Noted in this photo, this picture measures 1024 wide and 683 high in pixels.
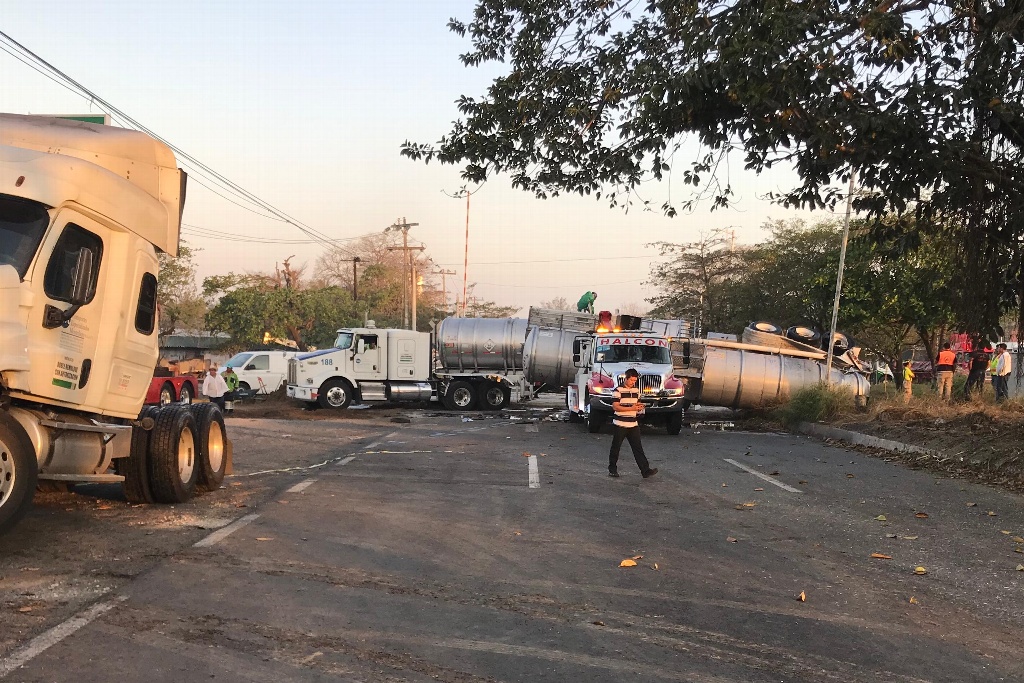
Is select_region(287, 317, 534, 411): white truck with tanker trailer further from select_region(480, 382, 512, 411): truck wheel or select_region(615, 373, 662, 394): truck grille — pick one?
select_region(615, 373, 662, 394): truck grille

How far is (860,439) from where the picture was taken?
19.2 meters

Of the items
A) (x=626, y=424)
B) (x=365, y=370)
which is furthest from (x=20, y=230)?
(x=365, y=370)

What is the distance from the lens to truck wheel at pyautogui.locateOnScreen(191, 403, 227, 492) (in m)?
10.4

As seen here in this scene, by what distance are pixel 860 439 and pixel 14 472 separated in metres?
16.6

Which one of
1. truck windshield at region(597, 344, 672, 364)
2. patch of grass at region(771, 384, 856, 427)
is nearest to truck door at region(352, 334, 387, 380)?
truck windshield at region(597, 344, 672, 364)

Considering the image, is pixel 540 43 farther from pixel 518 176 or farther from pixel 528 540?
pixel 528 540

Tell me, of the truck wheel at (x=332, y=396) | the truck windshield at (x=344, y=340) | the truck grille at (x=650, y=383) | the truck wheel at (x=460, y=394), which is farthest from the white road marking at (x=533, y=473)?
the truck windshield at (x=344, y=340)

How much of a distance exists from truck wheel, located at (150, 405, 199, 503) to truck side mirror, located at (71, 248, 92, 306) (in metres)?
1.99

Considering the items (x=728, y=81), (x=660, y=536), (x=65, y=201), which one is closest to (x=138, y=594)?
(x=65, y=201)

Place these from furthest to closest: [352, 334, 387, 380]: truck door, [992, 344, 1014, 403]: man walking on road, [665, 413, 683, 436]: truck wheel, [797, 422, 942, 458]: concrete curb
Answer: [352, 334, 387, 380]: truck door → [992, 344, 1014, 403]: man walking on road → [665, 413, 683, 436]: truck wheel → [797, 422, 942, 458]: concrete curb

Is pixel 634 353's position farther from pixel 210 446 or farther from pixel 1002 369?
Answer: pixel 210 446

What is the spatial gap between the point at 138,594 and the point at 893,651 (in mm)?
4608

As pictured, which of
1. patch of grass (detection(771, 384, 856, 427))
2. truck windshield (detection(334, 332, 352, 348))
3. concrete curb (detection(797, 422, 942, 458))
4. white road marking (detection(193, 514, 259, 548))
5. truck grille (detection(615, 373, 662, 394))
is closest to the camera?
white road marking (detection(193, 514, 259, 548))

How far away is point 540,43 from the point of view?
501 inches
